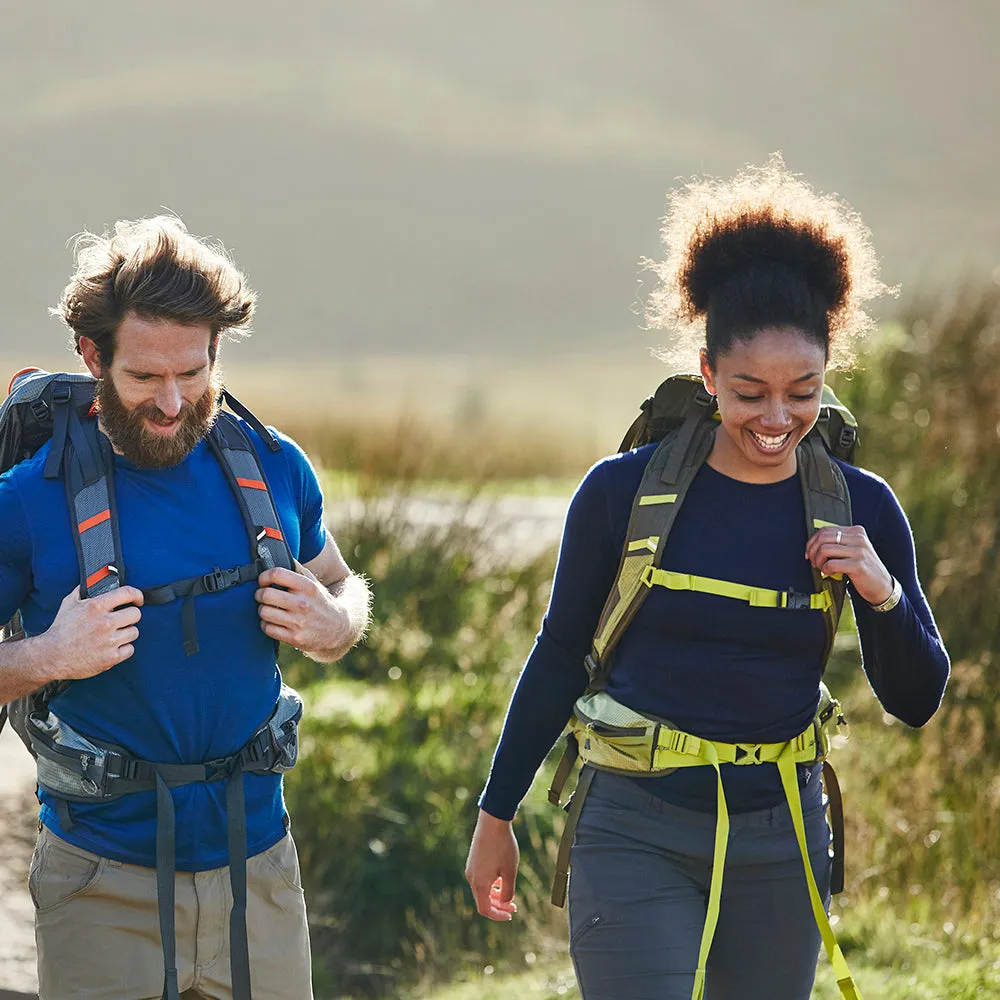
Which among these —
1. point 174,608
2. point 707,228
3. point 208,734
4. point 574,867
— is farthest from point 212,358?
point 574,867

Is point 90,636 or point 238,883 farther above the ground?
point 90,636

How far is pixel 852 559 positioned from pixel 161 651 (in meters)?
1.22

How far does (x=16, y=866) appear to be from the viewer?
6.48 metres

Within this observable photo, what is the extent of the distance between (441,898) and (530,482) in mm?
7692

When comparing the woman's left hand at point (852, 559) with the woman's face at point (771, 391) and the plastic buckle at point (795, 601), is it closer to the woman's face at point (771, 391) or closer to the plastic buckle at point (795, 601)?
the plastic buckle at point (795, 601)

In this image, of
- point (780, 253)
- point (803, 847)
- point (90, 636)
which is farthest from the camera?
point (780, 253)

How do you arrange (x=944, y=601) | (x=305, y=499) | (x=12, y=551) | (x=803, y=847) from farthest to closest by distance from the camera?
(x=944, y=601) → (x=305, y=499) → (x=803, y=847) → (x=12, y=551)

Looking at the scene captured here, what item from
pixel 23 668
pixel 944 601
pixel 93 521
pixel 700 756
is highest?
pixel 93 521

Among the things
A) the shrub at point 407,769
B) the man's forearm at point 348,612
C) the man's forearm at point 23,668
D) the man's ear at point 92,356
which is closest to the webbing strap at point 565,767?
the man's forearm at point 348,612

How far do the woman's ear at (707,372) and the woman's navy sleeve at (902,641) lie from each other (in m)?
0.37

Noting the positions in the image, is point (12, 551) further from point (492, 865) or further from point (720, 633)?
point (720, 633)

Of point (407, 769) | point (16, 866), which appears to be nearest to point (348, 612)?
point (16, 866)

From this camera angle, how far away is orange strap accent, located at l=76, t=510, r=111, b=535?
96.0 inches

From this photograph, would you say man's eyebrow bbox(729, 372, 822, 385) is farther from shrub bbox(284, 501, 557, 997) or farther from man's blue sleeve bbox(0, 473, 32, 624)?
shrub bbox(284, 501, 557, 997)
